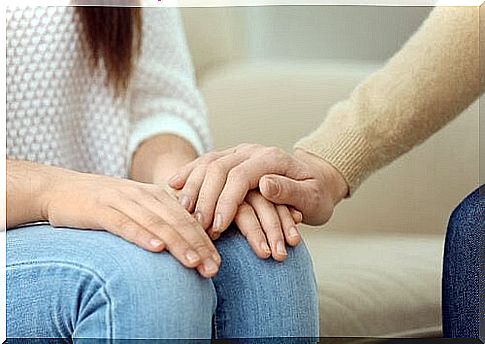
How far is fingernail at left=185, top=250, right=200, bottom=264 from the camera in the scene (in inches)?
28.0

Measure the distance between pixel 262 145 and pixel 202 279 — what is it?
0.24m

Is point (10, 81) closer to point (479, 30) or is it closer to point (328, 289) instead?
point (328, 289)

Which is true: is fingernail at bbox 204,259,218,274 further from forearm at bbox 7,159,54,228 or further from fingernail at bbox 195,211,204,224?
forearm at bbox 7,159,54,228

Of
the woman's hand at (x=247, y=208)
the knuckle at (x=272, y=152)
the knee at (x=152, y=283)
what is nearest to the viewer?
the knee at (x=152, y=283)

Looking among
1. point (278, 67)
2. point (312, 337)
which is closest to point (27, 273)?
point (312, 337)

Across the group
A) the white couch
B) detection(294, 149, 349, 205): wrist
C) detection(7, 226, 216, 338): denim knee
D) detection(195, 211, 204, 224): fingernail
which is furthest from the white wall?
detection(7, 226, 216, 338): denim knee

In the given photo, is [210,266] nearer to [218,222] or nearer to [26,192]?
[218,222]

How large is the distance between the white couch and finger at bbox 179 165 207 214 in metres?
0.09

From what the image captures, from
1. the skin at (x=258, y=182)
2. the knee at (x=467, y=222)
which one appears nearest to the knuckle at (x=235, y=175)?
the skin at (x=258, y=182)

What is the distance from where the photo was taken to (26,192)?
32.9 inches

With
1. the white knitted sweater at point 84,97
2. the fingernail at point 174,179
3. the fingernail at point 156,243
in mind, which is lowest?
the fingernail at point 156,243

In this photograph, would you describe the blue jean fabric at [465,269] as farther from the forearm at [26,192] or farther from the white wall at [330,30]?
the forearm at [26,192]

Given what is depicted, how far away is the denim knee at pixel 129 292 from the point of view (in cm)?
66

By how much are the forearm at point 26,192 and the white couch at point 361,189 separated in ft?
0.65
